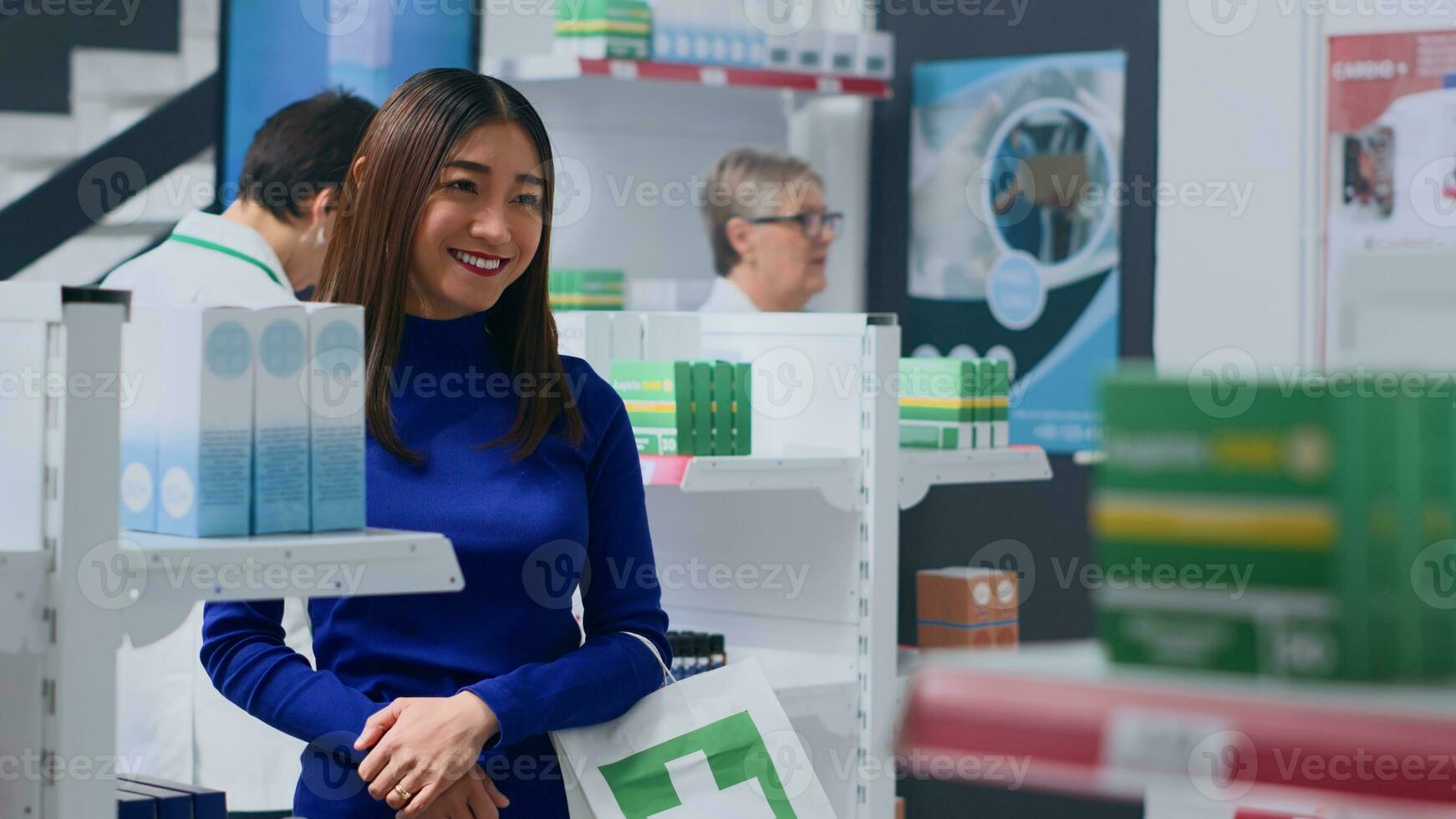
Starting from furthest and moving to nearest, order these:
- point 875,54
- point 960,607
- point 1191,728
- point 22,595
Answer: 1. point 875,54
2. point 960,607
3. point 22,595
4. point 1191,728

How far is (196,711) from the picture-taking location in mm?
3473

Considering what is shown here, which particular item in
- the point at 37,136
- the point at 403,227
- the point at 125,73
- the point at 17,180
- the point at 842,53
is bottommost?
the point at 403,227

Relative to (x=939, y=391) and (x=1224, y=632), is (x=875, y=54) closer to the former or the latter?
(x=939, y=391)

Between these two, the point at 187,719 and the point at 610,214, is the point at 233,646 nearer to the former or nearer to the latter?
the point at 187,719

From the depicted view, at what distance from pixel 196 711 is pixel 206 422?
1.85 metres

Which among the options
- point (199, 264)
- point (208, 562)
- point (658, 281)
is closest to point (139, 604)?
point (208, 562)

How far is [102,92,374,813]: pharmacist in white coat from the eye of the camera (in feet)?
11.3

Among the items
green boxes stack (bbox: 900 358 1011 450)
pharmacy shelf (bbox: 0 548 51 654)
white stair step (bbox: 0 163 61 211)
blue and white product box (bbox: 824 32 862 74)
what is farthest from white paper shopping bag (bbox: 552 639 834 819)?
white stair step (bbox: 0 163 61 211)

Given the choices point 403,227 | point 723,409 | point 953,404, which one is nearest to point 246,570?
point 403,227

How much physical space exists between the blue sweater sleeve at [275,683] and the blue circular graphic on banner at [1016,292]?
3697 millimetres

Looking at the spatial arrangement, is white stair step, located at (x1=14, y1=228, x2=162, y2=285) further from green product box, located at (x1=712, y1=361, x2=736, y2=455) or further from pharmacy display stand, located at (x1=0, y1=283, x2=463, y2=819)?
pharmacy display stand, located at (x1=0, y1=283, x2=463, y2=819)

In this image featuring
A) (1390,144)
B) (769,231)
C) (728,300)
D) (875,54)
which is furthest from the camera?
(875,54)

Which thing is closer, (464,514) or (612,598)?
(464,514)

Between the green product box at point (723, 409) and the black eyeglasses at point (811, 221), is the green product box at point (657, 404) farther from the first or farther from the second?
the black eyeglasses at point (811, 221)
